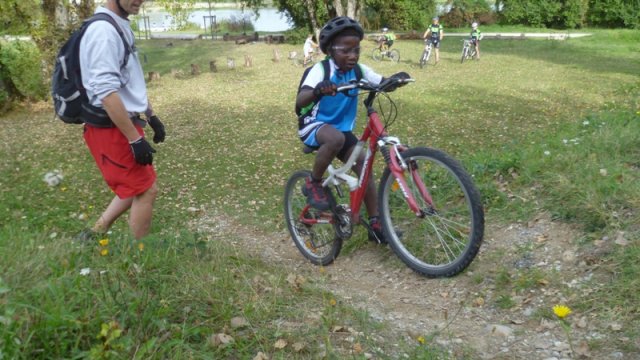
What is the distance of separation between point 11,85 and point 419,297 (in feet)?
44.9

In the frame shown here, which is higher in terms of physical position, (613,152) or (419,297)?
(613,152)

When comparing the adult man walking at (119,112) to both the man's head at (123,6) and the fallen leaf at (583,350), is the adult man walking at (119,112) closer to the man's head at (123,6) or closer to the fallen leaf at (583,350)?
the man's head at (123,6)

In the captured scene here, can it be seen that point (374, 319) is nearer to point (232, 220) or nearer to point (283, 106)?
point (232, 220)

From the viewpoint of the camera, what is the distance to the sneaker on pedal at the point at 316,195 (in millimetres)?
4453

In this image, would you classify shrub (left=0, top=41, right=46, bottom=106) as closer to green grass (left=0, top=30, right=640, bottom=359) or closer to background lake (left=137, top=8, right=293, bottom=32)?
green grass (left=0, top=30, right=640, bottom=359)

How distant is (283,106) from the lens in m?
13.2

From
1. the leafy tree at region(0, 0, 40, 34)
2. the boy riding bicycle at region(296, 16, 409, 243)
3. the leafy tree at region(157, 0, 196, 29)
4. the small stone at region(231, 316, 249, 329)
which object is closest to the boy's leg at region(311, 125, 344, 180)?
the boy riding bicycle at region(296, 16, 409, 243)

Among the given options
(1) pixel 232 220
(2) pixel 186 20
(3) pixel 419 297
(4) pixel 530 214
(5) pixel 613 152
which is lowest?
(1) pixel 232 220

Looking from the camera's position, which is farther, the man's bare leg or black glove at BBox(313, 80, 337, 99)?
the man's bare leg

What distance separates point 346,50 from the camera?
3.97 m

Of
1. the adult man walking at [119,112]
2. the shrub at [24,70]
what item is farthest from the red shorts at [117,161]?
the shrub at [24,70]

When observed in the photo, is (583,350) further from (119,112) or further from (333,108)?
(119,112)

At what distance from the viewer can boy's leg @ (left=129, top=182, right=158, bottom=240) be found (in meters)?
3.92

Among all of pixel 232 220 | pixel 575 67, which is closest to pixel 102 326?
pixel 232 220
